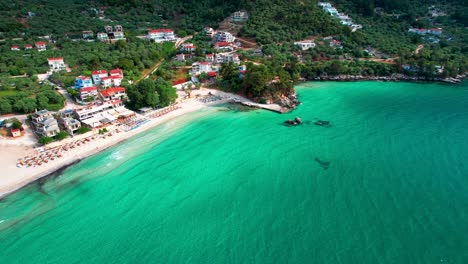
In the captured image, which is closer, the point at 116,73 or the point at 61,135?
the point at 61,135

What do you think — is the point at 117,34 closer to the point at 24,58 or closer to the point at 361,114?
the point at 24,58

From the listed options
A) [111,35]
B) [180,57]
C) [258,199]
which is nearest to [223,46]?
[180,57]

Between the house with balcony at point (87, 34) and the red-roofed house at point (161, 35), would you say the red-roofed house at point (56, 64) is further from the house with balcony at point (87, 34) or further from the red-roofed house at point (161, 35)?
the red-roofed house at point (161, 35)

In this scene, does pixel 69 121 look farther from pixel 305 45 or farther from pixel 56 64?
pixel 305 45

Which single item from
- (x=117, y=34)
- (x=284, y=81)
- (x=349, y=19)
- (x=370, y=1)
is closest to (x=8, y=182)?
(x=284, y=81)

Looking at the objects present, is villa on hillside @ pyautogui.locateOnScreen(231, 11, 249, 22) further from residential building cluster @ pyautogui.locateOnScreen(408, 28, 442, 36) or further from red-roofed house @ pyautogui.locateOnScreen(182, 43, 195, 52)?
residential building cluster @ pyautogui.locateOnScreen(408, 28, 442, 36)
